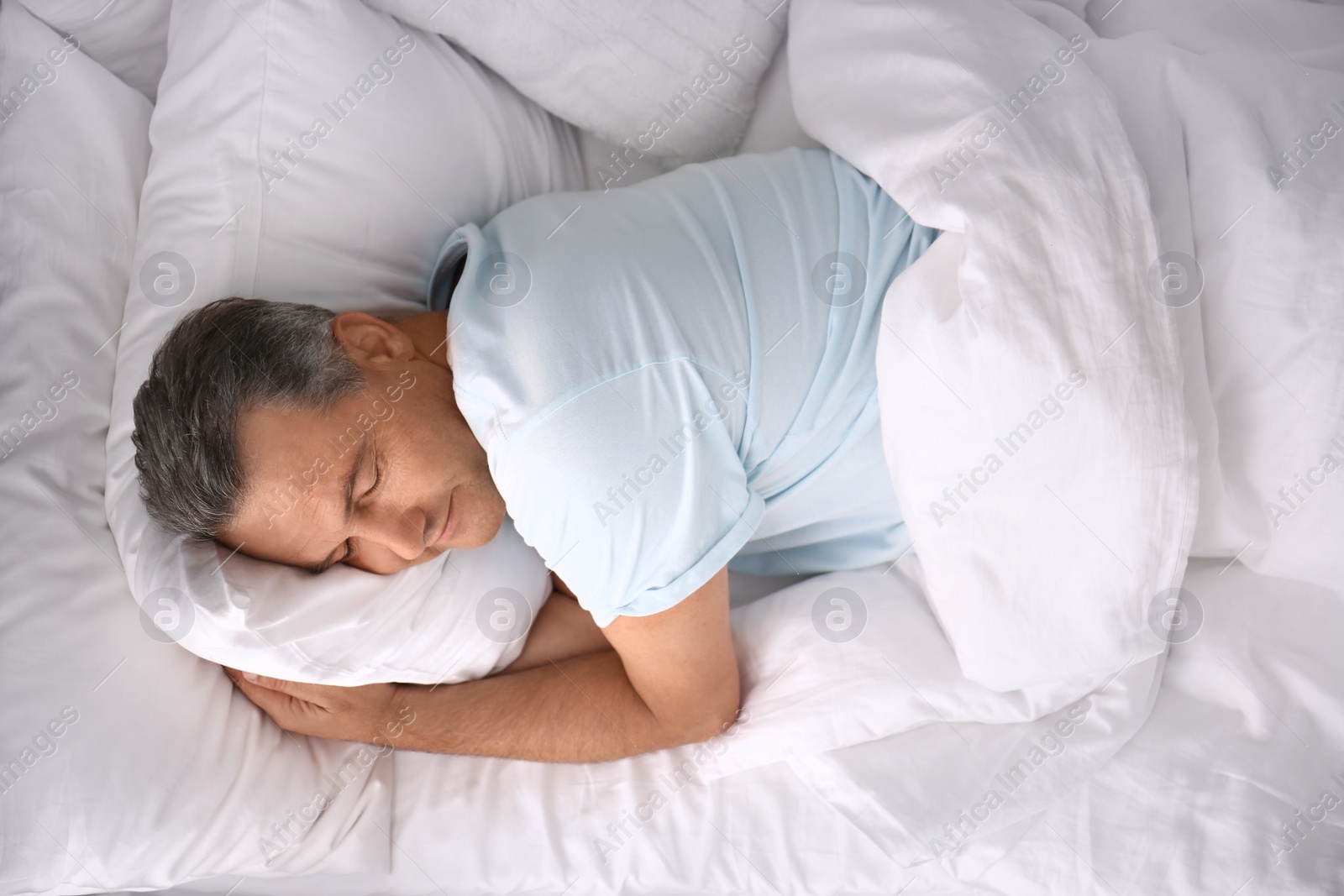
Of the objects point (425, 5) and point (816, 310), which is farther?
point (425, 5)

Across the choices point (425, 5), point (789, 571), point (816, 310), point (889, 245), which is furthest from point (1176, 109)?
point (425, 5)

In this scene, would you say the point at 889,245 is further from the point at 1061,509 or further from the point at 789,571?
the point at 789,571

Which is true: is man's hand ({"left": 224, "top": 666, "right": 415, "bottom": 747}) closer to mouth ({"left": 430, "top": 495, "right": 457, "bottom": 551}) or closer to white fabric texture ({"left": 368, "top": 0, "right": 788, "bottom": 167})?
mouth ({"left": 430, "top": 495, "right": 457, "bottom": 551})

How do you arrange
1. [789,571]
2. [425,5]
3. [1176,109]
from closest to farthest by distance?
[1176,109], [425,5], [789,571]

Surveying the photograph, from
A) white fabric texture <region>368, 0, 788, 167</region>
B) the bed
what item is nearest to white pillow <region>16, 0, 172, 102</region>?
the bed

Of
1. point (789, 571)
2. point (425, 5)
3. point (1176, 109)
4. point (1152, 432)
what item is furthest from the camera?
point (789, 571)

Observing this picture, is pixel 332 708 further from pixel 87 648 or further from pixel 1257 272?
pixel 1257 272

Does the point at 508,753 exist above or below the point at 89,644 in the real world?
below

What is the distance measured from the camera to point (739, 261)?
100cm

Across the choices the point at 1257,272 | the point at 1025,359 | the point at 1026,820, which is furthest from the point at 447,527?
the point at 1257,272

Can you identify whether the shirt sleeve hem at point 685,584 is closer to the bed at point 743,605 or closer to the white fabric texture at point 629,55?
the bed at point 743,605

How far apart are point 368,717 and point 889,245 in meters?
0.92

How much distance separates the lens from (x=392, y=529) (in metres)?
0.97

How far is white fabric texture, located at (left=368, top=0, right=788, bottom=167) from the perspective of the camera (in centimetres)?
116
